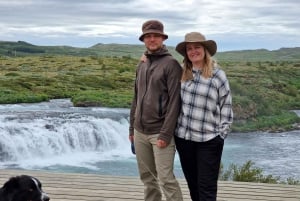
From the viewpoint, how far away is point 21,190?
3.96 metres

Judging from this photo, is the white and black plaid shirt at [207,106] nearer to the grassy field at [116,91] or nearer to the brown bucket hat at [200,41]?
the brown bucket hat at [200,41]

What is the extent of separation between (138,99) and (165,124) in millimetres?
352

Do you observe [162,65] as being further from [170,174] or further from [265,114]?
[265,114]

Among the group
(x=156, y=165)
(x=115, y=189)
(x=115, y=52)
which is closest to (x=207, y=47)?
(x=156, y=165)

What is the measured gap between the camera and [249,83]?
85.8 ft

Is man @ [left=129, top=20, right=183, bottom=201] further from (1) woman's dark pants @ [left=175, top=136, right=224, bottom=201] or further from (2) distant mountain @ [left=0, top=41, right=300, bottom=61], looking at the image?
(2) distant mountain @ [left=0, top=41, right=300, bottom=61]

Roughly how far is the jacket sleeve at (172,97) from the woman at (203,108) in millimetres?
44

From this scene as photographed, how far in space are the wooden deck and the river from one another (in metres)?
4.71

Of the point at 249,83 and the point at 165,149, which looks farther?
the point at 249,83

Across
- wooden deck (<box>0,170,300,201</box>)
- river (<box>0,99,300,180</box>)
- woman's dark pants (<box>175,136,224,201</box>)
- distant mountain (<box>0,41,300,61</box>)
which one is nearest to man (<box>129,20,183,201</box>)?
woman's dark pants (<box>175,136,224,201</box>)

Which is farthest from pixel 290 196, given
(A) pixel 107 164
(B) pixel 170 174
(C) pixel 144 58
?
(A) pixel 107 164

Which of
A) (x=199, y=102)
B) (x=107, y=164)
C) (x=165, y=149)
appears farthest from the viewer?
(x=107, y=164)

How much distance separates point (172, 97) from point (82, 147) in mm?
9568

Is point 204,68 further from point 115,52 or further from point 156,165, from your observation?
point 115,52
